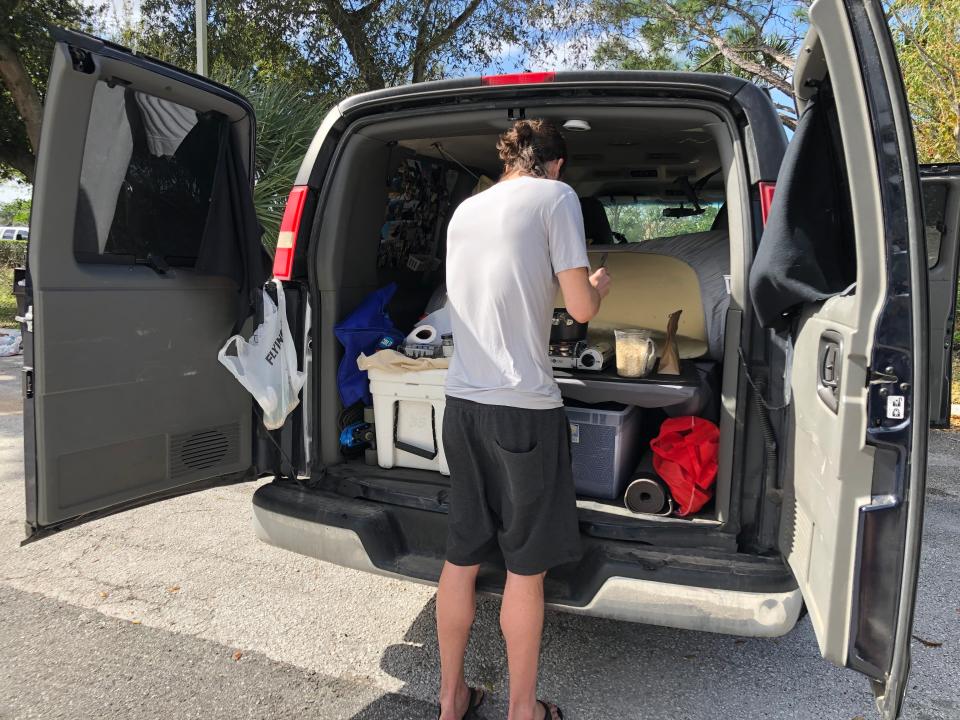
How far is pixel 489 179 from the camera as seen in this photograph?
14.4ft

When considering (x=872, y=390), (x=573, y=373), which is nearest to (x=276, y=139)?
(x=573, y=373)

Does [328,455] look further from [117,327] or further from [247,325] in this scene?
[117,327]

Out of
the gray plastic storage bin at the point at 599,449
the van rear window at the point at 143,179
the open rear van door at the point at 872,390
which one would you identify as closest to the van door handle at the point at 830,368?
the open rear van door at the point at 872,390

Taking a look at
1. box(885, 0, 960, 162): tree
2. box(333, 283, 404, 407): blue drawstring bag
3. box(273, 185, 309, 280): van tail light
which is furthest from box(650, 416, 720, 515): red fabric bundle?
box(885, 0, 960, 162): tree

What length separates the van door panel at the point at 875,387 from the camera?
1532mm

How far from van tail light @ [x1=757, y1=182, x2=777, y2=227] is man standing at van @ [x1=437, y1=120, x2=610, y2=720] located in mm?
560

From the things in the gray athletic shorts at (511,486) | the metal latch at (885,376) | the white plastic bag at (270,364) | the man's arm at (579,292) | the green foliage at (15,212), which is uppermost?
the green foliage at (15,212)

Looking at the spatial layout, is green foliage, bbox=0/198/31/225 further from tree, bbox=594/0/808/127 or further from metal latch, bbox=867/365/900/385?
metal latch, bbox=867/365/900/385

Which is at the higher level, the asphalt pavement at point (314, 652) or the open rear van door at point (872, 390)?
the open rear van door at point (872, 390)

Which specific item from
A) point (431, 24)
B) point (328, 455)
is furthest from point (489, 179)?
point (431, 24)

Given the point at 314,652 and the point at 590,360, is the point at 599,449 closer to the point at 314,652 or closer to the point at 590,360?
the point at 590,360

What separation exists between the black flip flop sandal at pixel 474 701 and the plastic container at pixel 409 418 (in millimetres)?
871

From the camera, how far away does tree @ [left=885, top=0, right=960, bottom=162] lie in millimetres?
8742

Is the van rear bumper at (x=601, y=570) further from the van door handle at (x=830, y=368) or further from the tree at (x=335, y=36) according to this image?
the tree at (x=335, y=36)
